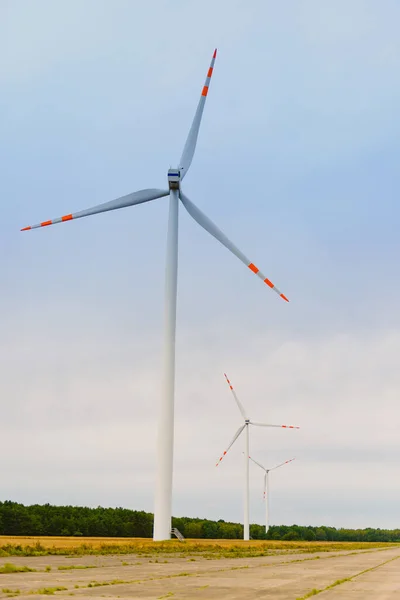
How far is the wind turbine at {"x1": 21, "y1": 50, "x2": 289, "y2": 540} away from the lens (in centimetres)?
6819

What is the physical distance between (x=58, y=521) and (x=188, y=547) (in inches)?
3675

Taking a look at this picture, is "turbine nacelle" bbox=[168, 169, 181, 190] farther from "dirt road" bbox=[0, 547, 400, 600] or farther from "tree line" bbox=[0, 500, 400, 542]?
"tree line" bbox=[0, 500, 400, 542]

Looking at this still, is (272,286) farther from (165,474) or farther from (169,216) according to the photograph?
(165,474)

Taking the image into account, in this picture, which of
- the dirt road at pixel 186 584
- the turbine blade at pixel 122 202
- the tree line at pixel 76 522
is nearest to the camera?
the dirt road at pixel 186 584

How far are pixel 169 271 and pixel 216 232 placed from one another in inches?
298

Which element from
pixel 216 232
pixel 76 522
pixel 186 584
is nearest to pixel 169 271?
pixel 216 232

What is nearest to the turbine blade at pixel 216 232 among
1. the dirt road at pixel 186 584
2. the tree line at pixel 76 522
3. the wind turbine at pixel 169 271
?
the wind turbine at pixel 169 271

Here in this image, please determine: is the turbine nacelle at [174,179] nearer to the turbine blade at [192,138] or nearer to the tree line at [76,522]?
the turbine blade at [192,138]

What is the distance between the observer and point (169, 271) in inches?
2950

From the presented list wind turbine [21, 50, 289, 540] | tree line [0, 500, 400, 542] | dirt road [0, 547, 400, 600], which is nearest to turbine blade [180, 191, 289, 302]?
wind turbine [21, 50, 289, 540]

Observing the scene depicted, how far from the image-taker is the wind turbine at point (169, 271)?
2685 inches

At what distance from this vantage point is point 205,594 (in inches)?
966

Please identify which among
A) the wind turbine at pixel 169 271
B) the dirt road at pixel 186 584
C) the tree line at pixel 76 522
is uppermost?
the wind turbine at pixel 169 271

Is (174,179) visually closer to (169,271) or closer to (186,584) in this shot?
(169,271)
